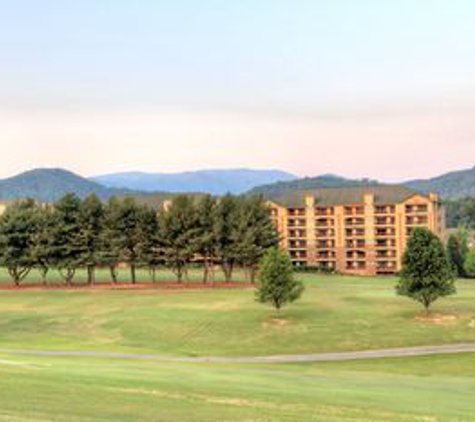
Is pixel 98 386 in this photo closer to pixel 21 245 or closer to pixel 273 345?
pixel 273 345

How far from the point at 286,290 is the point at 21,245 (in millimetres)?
48775

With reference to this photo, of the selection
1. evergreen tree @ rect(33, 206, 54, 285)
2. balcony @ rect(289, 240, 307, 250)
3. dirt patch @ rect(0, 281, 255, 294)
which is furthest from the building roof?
evergreen tree @ rect(33, 206, 54, 285)

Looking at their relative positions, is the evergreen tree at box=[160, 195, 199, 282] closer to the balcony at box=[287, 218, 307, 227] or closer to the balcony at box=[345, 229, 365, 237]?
the balcony at box=[287, 218, 307, 227]

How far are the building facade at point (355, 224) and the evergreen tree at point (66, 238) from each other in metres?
64.0

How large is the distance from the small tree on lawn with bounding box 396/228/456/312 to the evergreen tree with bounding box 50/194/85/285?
49540mm

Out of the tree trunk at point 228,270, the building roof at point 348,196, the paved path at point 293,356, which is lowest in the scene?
the paved path at point 293,356

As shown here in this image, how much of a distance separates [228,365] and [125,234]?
57.5 metres

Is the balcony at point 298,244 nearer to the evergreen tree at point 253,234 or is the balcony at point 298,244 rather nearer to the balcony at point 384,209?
the balcony at point 384,209

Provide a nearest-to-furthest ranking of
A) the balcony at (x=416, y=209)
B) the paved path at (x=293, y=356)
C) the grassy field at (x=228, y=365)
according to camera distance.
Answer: the grassy field at (x=228, y=365) → the paved path at (x=293, y=356) → the balcony at (x=416, y=209)

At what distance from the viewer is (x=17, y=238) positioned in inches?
3875

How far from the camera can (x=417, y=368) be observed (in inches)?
1847

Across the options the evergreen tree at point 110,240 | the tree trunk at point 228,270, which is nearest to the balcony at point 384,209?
the tree trunk at point 228,270

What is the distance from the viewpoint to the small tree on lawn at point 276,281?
2638 inches

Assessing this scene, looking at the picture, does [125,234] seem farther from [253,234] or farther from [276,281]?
[276,281]
